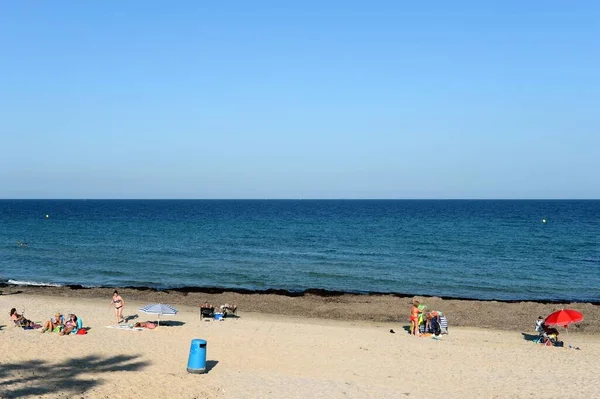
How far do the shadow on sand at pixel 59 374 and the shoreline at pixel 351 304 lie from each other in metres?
11.6

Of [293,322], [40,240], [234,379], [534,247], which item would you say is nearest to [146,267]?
[293,322]

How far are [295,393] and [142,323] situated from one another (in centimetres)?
1007

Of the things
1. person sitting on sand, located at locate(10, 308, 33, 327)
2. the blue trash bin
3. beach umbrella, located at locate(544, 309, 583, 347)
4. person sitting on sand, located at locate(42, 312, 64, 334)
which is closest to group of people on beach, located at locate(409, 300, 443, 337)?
beach umbrella, located at locate(544, 309, 583, 347)

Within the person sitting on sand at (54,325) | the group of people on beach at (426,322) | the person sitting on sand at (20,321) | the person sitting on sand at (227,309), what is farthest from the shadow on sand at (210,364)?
the group of people on beach at (426,322)

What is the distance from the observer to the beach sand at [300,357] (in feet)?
46.0

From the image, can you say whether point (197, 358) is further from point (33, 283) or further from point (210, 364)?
point (33, 283)

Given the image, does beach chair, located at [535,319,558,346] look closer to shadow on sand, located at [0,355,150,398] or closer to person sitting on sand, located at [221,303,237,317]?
person sitting on sand, located at [221,303,237,317]

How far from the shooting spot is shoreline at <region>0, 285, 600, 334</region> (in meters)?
25.8

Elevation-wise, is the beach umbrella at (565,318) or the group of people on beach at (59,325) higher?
the beach umbrella at (565,318)

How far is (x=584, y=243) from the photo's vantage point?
59.1m

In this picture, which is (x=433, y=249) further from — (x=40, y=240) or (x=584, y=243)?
(x=40, y=240)

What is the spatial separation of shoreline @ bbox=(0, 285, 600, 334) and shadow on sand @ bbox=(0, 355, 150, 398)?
11.6 m

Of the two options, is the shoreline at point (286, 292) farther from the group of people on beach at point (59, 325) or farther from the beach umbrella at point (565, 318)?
the group of people on beach at point (59, 325)

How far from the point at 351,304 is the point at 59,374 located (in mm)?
17355
